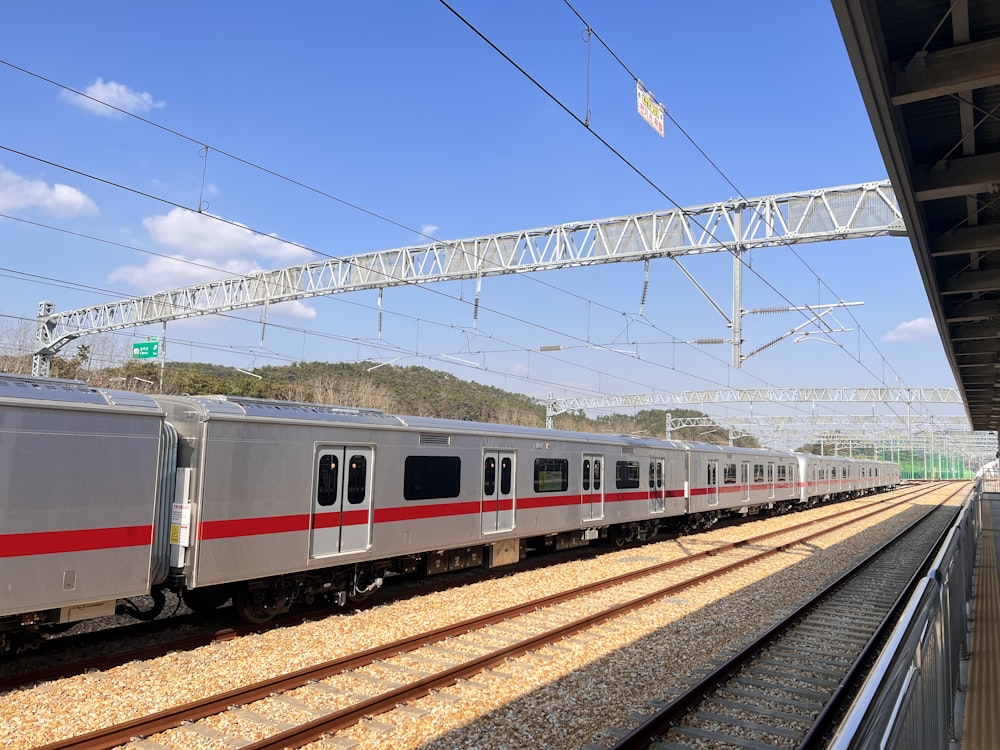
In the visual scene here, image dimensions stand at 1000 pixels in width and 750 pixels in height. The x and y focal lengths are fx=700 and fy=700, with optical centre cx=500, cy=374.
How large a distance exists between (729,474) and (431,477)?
592 inches

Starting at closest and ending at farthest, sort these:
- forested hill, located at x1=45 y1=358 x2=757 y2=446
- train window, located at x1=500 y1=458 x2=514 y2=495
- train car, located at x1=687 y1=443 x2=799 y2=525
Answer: train window, located at x1=500 y1=458 x2=514 y2=495 → train car, located at x1=687 y1=443 x2=799 y2=525 → forested hill, located at x1=45 y1=358 x2=757 y2=446

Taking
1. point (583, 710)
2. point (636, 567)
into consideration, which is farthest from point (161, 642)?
point (636, 567)

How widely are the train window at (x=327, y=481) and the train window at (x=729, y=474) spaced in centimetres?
1633

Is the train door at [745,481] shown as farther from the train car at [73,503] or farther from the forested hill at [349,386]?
the train car at [73,503]

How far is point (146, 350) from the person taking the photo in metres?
25.9

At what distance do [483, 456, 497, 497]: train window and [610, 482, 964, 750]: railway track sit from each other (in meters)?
5.24

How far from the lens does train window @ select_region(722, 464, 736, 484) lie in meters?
23.0

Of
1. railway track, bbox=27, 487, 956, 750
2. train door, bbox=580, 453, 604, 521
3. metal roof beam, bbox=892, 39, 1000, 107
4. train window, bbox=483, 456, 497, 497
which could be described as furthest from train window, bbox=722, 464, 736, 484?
metal roof beam, bbox=892, 39, 1000, 107

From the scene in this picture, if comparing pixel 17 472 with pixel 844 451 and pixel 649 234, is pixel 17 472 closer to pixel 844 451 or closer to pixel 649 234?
pixel 649 234

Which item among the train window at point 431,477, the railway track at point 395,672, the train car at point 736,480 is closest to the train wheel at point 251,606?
the railway track at point 395,672

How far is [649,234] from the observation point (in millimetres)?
16750

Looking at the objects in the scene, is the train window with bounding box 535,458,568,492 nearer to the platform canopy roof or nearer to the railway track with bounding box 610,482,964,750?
the railway track with bounding box 610,482,964,750

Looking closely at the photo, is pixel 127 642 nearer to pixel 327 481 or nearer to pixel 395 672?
pixel 327 481

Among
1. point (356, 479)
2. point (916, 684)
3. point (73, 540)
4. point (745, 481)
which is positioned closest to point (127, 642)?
point (73, 540)
